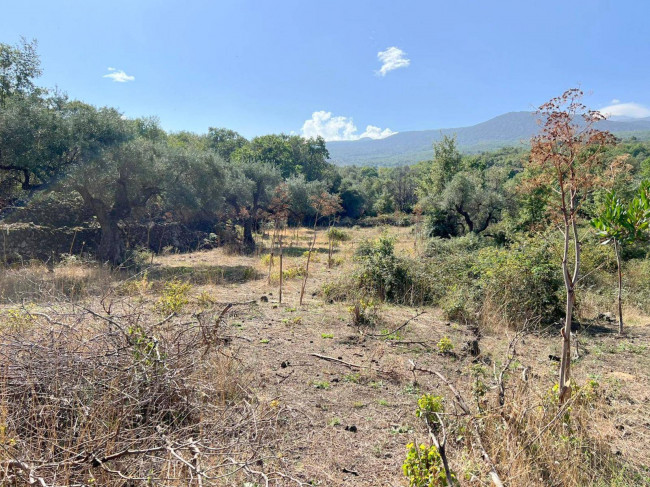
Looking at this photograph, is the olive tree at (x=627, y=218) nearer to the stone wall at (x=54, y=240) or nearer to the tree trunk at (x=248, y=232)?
the stone wall at (x=54, y=240)

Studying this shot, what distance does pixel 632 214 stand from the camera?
8.81 ft

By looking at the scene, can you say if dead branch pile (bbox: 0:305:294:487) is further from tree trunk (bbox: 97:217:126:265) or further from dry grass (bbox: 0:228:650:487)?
tree trunk (bbox: 97:217:126:265)

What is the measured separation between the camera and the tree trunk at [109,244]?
11.4m

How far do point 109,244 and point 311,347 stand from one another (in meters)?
9.43


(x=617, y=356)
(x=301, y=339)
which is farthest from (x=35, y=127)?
(x=617, y=356)

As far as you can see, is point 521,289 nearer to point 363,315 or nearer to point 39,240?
point 363,315

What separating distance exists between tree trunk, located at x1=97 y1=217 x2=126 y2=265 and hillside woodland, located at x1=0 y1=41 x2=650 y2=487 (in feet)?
0.23

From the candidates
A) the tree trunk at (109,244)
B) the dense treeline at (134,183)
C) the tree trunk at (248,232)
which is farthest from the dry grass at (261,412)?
the tree trunk at (248,232)

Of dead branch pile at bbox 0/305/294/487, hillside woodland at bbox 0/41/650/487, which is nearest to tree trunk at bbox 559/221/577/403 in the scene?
hillside woodland at bbox 0/41/650/487

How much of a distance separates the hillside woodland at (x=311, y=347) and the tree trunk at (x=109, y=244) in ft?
0.23

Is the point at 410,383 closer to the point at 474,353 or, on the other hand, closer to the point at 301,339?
the point at 474,353

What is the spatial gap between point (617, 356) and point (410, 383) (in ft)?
10.6

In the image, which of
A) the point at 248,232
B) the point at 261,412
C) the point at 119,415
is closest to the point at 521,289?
the point at 261,412

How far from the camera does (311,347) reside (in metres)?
5.05
